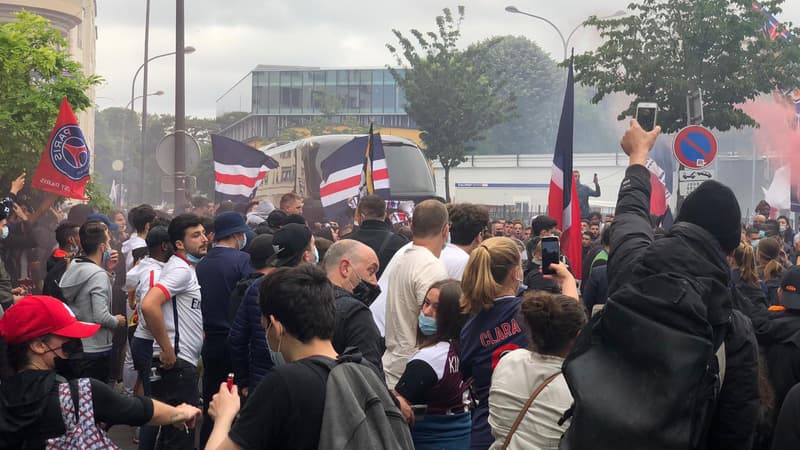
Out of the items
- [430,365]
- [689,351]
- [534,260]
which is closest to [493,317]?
[430,365]

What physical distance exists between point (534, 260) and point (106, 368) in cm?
373

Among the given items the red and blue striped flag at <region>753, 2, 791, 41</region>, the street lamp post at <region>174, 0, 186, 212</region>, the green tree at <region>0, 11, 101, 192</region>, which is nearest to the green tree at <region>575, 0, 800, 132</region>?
the red and blue striped flag at <region>753, 2, 791, 41</region>

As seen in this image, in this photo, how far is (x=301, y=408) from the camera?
341 centimetres

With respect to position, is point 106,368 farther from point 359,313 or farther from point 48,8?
point 48,8

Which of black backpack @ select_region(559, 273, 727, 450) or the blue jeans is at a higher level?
black backpack @ select_region(559, 273, 727, 450)

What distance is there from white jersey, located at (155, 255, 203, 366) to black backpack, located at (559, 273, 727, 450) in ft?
16.1

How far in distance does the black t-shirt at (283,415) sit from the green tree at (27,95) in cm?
1073

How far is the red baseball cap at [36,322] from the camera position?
4.39 metres

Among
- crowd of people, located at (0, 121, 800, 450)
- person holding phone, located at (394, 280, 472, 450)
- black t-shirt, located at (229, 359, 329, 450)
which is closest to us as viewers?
crowd of people, located at (0, 121, 800, 450)

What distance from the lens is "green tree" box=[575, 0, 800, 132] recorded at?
23.8m

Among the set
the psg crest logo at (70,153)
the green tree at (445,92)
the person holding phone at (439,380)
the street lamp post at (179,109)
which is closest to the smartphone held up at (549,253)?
the person holding phone at (439,380)

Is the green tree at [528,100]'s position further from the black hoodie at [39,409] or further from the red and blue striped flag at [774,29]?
the black hoodie at [39,409]

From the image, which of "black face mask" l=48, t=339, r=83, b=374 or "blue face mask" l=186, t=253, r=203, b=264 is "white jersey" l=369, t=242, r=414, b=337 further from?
"black face mask" l=48, t=339, r=83, b=374

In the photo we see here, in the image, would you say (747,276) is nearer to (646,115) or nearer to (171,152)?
(646,115)
